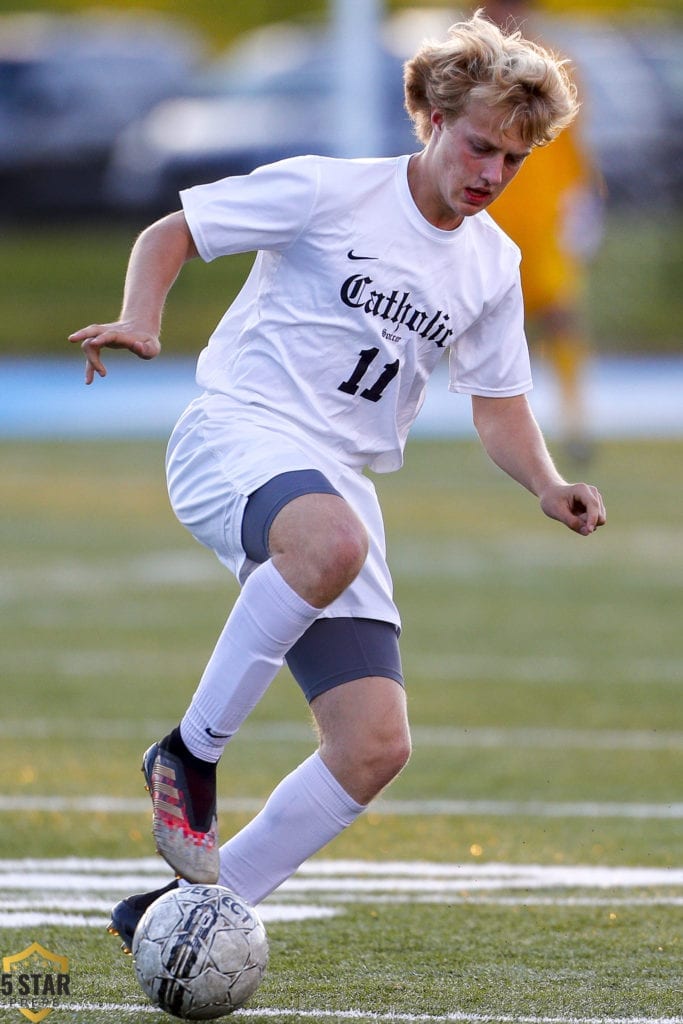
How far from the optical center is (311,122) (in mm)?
23250

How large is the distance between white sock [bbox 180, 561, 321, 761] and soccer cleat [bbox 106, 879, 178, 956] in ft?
1.12

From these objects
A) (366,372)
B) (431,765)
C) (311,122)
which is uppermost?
(366,372)

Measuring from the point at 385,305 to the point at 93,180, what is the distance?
71.2 feet

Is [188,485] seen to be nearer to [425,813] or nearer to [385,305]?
[385,305]

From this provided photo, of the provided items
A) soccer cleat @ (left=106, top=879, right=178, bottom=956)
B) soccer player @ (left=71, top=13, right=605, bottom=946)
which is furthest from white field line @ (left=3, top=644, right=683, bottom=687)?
soccer cleat @ (left=106, top=879, right=178, bottom=956)

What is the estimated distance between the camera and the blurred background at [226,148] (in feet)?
71.9

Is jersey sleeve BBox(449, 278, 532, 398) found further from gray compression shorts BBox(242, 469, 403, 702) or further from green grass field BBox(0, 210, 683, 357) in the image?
green grass field BBox(0, 210, 683, 357)

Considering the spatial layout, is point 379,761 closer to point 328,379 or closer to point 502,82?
point 328,379

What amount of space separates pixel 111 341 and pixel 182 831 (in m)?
0.95

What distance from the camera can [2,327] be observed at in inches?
887

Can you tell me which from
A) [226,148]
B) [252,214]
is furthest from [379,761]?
[226,148]

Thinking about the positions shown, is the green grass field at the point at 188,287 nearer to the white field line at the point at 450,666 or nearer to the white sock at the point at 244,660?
the white field line at the point at 450,666

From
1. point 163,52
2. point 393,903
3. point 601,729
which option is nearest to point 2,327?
point 163,52

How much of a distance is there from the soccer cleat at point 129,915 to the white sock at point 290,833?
15 centimetres
